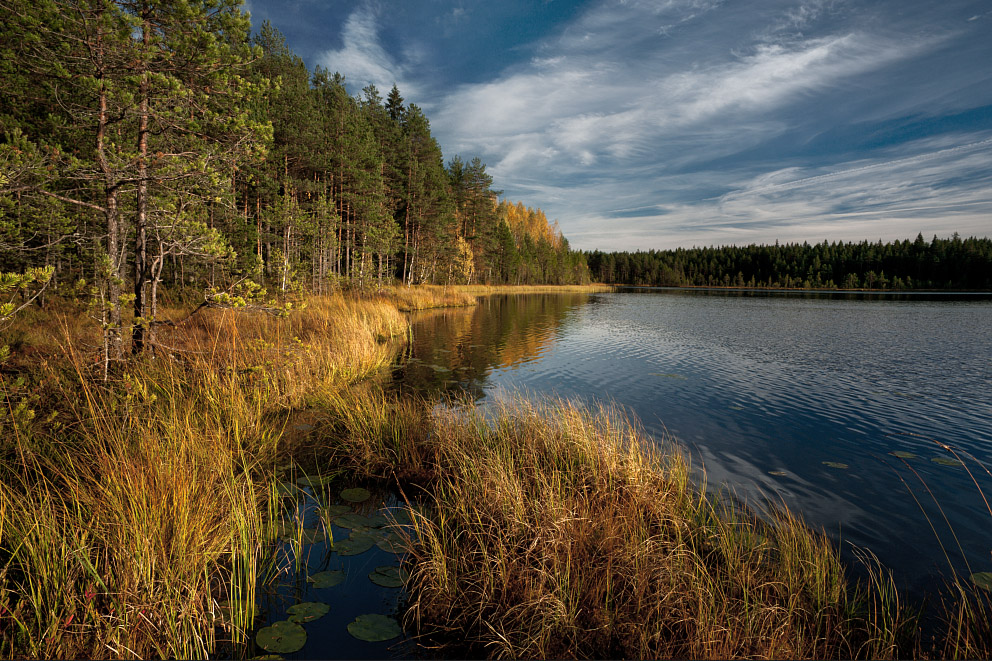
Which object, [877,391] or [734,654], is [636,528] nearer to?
[734,654]

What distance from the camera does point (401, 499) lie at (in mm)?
5566

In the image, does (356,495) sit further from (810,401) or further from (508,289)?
(508,289)

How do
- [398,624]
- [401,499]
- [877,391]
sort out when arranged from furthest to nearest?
1. [877,391]
2. [401,499]
3. [398,624]

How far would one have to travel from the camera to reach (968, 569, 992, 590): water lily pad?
4.20 m

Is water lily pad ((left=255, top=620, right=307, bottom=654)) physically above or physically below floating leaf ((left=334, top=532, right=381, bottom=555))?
above

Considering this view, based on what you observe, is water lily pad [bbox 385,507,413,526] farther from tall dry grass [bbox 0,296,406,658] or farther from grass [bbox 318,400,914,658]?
tall dry grass [bbox 0,296,406,658]

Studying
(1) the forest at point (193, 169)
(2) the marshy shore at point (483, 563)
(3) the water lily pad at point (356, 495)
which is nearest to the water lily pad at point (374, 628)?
(2) the marshy shore at point (483, 563)

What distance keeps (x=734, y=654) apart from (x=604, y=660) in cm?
87

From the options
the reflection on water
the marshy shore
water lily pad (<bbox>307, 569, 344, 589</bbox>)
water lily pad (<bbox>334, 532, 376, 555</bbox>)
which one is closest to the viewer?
the marshy shore

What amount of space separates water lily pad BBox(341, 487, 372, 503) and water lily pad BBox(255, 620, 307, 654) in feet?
6.93

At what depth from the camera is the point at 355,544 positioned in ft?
14.5

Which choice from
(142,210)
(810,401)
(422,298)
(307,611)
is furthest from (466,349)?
(422,298)

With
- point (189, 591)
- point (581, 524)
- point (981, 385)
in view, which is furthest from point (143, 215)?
point (981, 385)

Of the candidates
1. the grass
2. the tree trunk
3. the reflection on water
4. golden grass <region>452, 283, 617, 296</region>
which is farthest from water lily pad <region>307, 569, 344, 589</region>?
golden grass <region>452, 283, 617, 296</region>
